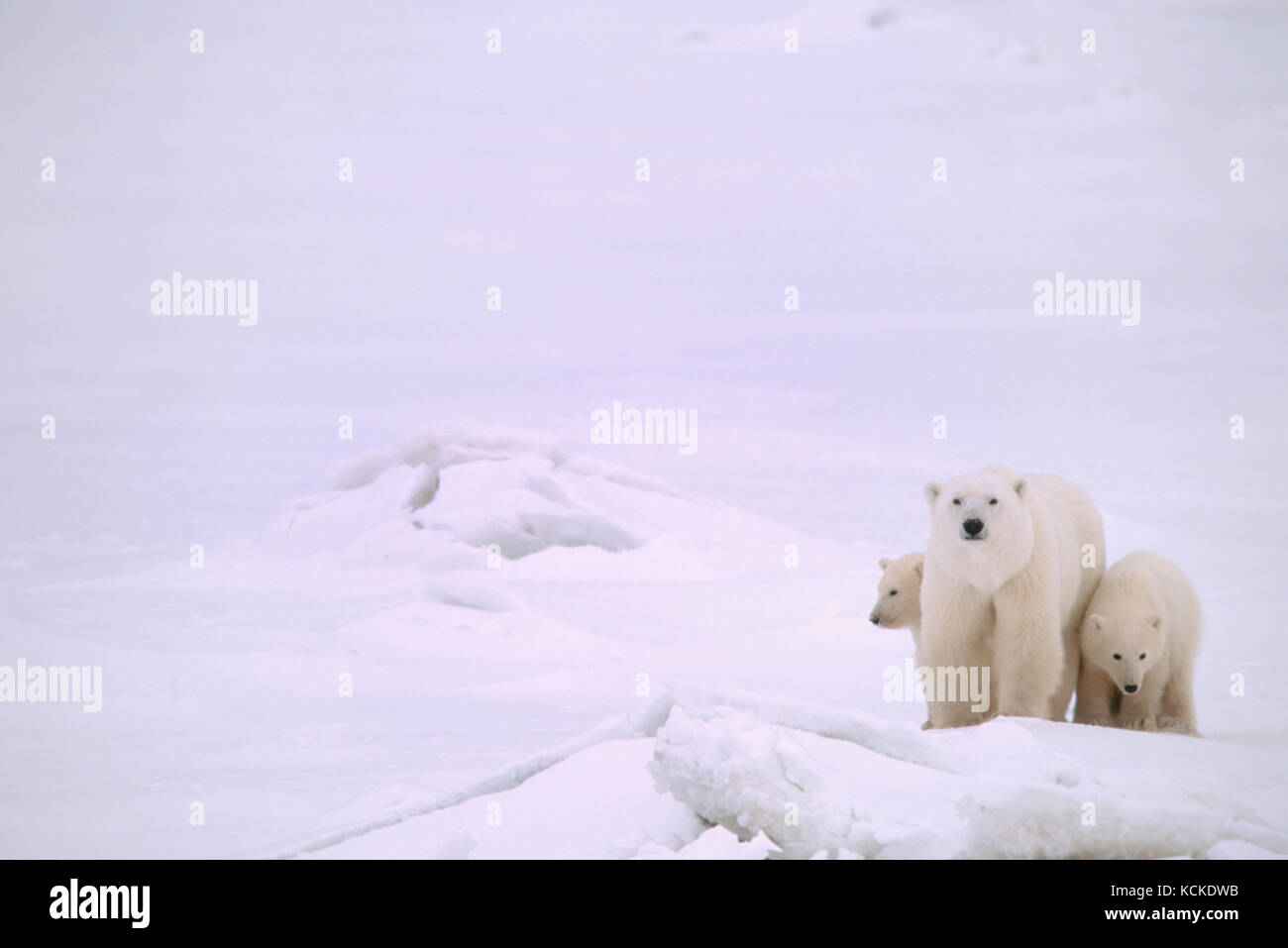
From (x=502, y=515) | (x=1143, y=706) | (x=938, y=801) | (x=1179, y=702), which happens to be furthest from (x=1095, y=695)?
(x=502, y=515)

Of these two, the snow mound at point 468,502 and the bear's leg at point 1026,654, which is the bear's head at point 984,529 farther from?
the snow mound at point 468,502

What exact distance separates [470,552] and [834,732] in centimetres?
534

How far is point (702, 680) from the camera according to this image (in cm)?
451

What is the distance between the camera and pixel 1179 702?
526cm

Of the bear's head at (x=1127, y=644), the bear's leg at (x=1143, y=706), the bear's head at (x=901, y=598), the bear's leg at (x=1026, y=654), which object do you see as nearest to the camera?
the bear's leg at (x=1026, y=654)

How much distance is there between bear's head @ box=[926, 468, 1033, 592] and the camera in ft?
15.3

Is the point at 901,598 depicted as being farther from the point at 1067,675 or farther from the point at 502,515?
the point at 502,515

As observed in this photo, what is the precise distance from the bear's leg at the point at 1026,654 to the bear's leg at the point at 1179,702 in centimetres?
70

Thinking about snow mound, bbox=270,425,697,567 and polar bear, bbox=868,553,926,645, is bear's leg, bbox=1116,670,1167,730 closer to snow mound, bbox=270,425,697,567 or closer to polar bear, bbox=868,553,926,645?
polar bear, bbox=868,553,926,645

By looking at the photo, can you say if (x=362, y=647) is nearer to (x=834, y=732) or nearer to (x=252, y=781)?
(x=252, y=781)

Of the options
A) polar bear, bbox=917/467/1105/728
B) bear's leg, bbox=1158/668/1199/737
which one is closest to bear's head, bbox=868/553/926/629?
polar bear, bbox=917/467/1105/728

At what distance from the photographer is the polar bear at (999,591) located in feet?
15.4

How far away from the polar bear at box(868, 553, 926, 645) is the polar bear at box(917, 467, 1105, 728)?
0.44 metres

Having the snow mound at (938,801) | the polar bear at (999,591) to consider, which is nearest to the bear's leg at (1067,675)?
the polar bear at (999,591)
